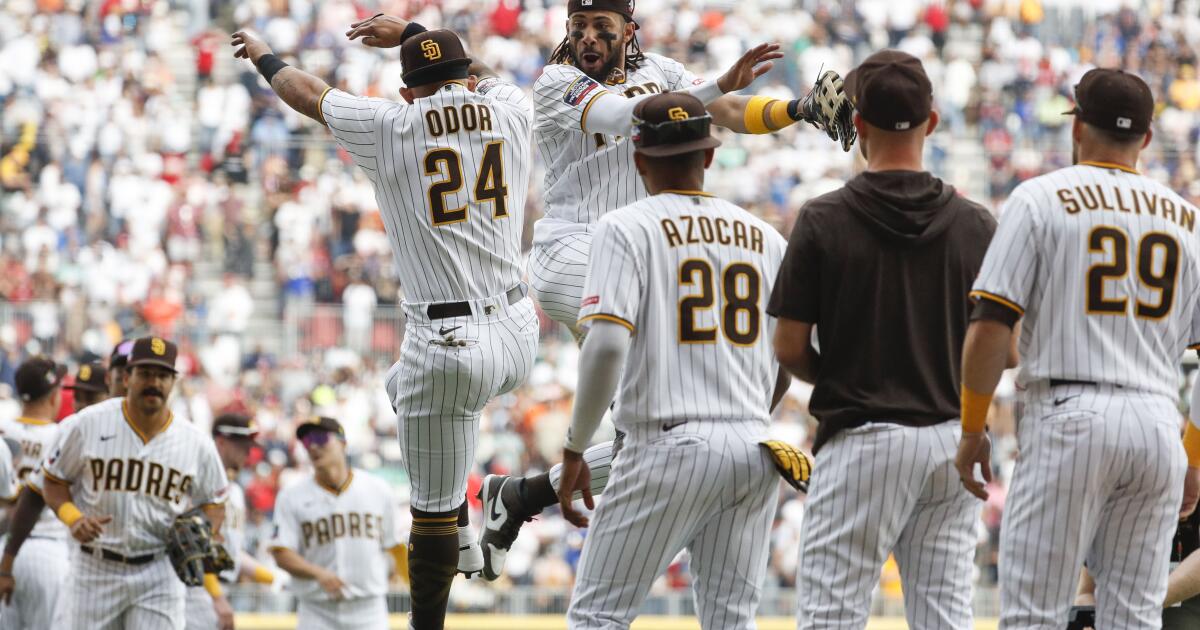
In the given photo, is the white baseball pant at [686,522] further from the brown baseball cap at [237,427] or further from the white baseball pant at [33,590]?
the white baseball pant at [33,590]

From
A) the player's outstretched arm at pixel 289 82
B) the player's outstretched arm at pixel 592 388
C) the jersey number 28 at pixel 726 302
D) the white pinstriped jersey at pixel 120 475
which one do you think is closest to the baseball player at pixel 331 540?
the white pinstriped jersey at pixel 120 475

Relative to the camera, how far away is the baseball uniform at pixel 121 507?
8898 mm

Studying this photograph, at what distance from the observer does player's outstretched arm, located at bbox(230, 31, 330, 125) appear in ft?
22.7

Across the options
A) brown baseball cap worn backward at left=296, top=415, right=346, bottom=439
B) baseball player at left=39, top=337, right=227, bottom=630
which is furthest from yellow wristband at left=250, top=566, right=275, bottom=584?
baseball player at left=39, top=337, right=227, bottom=630

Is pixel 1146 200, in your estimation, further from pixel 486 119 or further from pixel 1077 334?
pixel 486 119

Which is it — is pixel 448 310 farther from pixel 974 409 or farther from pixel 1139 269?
pixel 1139 269

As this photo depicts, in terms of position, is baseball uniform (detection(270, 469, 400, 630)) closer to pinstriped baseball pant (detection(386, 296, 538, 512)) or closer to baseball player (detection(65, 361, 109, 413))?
baseball player (detection(65, 361, 109, 413))

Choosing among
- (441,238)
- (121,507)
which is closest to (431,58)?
(441,238)

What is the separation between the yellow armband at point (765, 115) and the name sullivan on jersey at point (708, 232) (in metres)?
1.57

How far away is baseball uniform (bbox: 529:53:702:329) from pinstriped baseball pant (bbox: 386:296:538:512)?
207mm

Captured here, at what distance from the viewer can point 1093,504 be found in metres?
4.93

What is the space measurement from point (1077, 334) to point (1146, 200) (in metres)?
0.47

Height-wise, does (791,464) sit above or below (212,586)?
above

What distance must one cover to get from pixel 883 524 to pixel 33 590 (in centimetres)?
727
